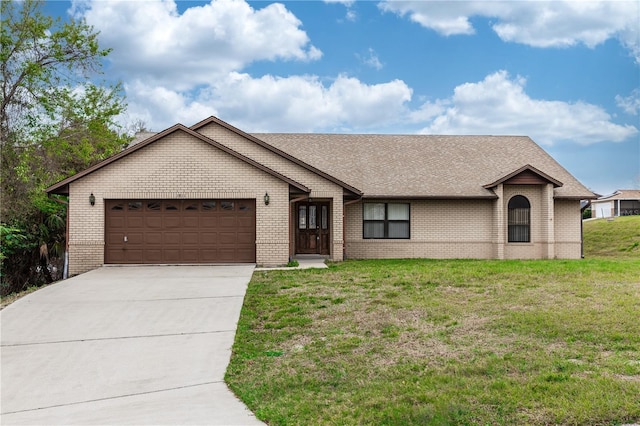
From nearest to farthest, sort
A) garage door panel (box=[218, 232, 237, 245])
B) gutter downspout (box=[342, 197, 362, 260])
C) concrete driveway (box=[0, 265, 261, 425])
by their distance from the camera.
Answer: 1. concrete driveway (box=[0, 265, 261, 425])
2. garage door panel (box=[218, 232, 237, 245])
3. gutter downspout (box=[342, 197, 362, 260])

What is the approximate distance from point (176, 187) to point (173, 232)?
60.6 inches

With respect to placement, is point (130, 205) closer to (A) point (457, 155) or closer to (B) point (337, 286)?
(B) point (337, 286)

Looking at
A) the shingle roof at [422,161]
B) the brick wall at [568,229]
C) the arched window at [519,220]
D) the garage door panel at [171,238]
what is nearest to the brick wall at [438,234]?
the shingle roof at [422,161]

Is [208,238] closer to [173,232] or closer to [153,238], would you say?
[173,232]

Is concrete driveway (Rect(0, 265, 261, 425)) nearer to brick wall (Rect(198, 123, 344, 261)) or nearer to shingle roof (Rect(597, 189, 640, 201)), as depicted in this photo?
brick wall (Rect(198, 123, 344, 261))

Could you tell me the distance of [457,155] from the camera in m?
26.1

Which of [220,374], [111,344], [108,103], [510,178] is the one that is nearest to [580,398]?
[220,374]

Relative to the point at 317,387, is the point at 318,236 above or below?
above

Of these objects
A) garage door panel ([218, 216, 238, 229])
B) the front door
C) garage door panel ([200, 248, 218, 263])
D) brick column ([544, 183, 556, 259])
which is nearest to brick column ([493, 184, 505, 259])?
brick column ([544, 183, 556, 259])

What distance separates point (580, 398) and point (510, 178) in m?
17.8

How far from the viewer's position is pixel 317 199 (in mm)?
21609

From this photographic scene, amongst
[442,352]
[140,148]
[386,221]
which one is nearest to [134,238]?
[140,148]

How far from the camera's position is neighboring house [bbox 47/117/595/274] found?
1856 centimetres

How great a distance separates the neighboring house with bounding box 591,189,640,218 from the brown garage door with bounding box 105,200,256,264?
51.5m
